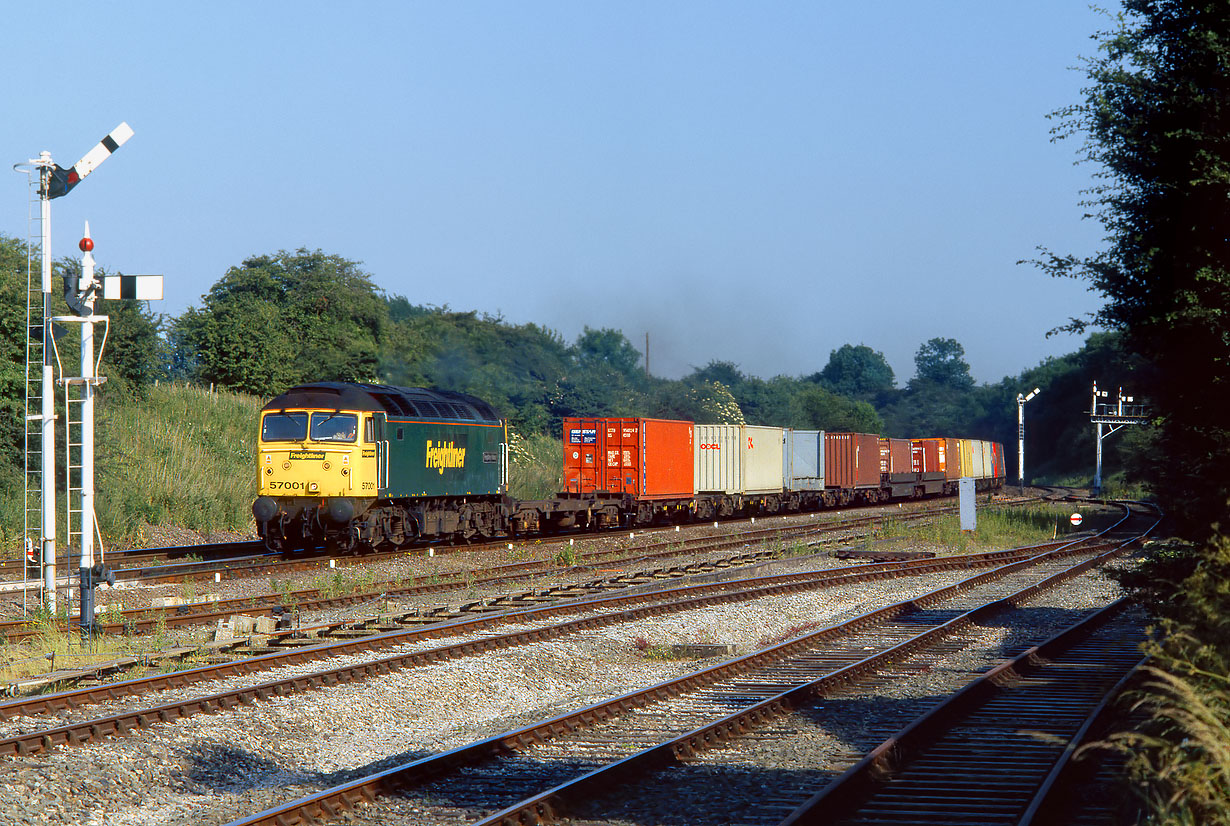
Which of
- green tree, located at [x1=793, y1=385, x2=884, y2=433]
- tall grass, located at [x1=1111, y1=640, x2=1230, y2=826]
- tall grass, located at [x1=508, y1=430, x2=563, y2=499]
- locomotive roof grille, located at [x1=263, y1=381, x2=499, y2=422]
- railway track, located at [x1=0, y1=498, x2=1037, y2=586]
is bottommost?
railway track, located at [x1=0, y1=498, x2=1037, y2=586]

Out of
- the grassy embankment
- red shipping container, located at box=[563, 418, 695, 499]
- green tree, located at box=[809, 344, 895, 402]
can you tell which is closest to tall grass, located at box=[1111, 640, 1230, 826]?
the grassy embankment

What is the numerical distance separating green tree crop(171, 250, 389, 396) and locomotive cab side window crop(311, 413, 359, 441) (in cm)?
2162

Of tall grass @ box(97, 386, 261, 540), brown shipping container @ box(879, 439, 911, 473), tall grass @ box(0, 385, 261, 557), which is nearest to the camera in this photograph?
tall grass @ box(0, 385, 261, 557)

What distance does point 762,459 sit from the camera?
39.7m

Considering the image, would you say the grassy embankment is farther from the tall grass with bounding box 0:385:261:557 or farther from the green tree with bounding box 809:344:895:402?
the green tree with bounding box 809:344:895:402

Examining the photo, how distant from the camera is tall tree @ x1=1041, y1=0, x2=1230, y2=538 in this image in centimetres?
1012

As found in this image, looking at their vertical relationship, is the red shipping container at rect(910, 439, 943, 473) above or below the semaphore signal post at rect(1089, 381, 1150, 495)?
below

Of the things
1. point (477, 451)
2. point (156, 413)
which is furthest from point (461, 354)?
point (477, 451)

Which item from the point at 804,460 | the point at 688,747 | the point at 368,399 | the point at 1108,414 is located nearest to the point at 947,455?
the point at 1108,414

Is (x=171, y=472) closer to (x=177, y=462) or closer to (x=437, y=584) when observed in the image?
(x=177, y=462)

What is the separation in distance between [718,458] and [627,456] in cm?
483

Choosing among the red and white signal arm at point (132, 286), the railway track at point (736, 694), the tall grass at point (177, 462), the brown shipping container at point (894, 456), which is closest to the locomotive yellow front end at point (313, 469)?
the tall grass at point (177, 462)

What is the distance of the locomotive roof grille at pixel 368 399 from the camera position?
23750 millimetres

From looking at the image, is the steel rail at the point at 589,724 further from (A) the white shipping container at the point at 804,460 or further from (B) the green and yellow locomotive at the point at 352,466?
(A) the white shipping container at the point at 804,460
